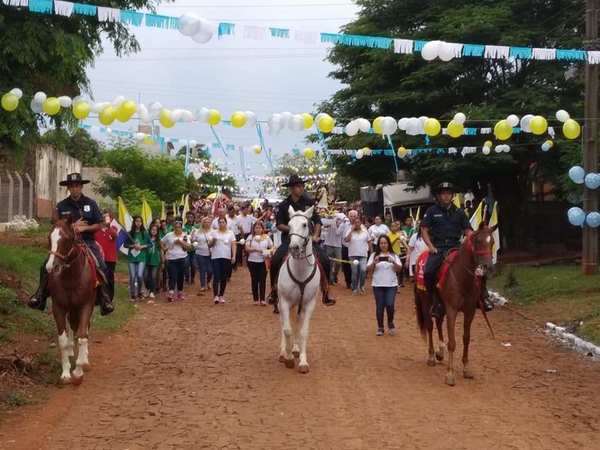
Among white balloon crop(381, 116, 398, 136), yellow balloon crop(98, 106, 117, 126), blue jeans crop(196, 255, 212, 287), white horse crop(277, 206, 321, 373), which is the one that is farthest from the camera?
blue jeans crop(196, 255, 212, 287)

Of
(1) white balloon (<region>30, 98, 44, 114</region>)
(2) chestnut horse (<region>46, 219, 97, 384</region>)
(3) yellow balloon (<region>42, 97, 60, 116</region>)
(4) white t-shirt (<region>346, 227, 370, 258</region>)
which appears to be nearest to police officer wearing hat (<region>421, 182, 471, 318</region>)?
(2) chestnut horse (<region>46, 219, 97, 384</region>)

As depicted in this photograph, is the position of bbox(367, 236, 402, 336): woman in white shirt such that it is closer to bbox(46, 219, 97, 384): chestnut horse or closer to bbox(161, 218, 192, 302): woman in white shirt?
bbox(46, 219, 97, 384): chestnut horse

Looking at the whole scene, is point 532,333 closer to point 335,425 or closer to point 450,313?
point 450,313

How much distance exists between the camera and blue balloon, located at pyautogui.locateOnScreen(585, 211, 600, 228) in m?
19.3

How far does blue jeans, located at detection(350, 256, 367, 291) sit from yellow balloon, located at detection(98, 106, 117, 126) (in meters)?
8.03

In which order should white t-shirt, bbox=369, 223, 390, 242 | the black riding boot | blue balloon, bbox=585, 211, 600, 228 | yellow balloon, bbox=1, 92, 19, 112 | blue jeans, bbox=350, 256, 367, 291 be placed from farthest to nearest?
white t-shirt, bbox=369, 223, 390, 242 < blue jeans, bbox=350, 256, 367, 291 < blue balloon, bbox=585, 211, 600, 228 < yellow balloon, bbox=1, 92, 19, 112 < the black riding boot

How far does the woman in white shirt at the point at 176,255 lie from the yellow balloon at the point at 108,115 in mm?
4075

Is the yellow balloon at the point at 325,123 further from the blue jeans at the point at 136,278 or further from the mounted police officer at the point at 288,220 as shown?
the mounted police officer at the point at 288,220

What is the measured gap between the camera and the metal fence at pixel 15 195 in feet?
104

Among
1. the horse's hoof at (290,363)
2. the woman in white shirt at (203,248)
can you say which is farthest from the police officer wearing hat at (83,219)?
the woman in white shirt at (203,248)

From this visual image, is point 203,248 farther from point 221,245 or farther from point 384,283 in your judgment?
point 384,283

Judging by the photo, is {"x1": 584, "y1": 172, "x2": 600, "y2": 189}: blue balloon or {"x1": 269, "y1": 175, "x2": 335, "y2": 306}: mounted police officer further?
{"x1": 584, "y1": 172, "x2": 600, "y2": 189}: blue balloon

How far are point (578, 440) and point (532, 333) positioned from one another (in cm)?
760

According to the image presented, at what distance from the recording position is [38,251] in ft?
74.9
